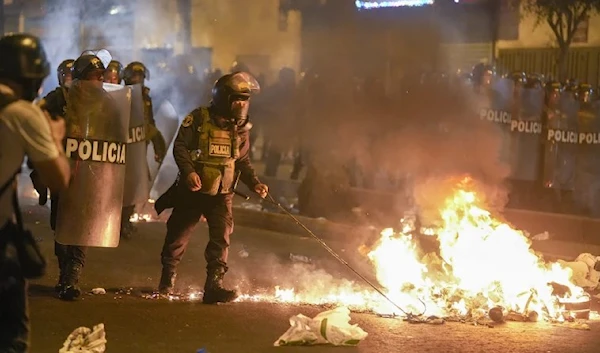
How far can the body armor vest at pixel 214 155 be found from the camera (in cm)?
628

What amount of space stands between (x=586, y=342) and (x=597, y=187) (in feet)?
20.1

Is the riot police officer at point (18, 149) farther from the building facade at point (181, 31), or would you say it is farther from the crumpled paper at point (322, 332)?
the building facade at point (181, 31)

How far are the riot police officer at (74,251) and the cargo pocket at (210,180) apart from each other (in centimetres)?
101

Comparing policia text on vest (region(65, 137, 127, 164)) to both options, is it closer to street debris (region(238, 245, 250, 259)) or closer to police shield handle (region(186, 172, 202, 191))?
police shield handle (region(186, 172, 202, 191))

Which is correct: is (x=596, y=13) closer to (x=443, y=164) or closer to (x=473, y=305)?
(x=443, y=164)

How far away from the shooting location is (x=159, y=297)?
6.58 metres

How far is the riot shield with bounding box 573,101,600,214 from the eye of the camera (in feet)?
36.3

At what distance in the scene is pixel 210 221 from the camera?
21.1 feet

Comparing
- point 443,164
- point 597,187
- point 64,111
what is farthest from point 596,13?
point 64,111

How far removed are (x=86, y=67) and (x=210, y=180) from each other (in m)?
1.23

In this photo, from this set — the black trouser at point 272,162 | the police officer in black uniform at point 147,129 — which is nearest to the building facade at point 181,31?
the black trouser at point 272,162

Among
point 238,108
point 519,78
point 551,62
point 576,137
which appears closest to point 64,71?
point 238,108

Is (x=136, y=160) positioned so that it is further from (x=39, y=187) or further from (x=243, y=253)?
(x=39, y=187)

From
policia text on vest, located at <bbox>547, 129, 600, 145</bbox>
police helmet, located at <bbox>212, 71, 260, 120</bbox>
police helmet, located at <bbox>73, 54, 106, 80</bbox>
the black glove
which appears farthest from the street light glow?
the black glove
